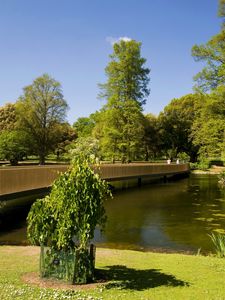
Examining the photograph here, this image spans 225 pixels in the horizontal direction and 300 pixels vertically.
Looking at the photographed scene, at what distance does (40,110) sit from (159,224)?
43788 mm

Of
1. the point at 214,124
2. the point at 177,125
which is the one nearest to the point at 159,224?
the point at 214,124

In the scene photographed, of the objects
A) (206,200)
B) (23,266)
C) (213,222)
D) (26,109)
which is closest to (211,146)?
(206,200)

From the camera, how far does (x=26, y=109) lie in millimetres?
59344

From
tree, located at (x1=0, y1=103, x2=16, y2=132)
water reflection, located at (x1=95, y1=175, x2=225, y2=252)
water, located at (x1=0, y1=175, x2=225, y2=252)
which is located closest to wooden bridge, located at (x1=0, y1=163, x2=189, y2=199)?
water, located at (x1=0, y1=175, x2=225, y2=252)

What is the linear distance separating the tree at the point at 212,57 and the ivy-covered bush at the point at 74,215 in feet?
72.0

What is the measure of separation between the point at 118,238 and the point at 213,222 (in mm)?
6227

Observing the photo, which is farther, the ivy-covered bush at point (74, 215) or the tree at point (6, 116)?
A: the tree at point (6, 116)

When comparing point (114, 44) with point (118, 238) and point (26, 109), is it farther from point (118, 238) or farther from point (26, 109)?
point (118, 238)

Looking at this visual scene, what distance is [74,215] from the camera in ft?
26.3

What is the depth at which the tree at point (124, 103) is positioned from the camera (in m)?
48.3

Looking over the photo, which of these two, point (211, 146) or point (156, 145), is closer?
point (211, 146)

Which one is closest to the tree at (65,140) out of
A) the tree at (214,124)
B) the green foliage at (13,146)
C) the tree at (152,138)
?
the tree at (152,138)

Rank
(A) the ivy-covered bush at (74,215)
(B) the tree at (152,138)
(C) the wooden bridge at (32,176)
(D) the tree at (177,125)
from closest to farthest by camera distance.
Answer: (A) the ivy-covered bush at (74,215), (C) the wooden bridge at (32,176), (B) the tree at (152,138), (D) the tree at (177,125)

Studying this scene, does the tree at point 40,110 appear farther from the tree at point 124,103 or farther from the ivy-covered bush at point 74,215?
the ivy-covered bush at point 74,215
